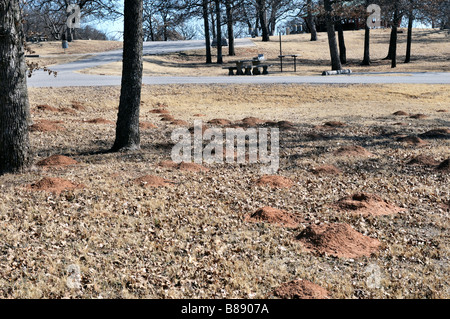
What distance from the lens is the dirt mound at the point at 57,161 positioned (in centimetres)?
795

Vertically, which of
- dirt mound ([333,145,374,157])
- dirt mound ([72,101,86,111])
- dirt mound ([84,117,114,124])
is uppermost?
dirt mound ([72,101,86,111])

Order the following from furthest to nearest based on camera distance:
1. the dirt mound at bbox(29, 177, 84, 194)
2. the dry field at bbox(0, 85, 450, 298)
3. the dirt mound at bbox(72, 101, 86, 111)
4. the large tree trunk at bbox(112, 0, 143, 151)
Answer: the dirt mound at bbox(72, 101, 86, 111)
the large tree trunk at bbox(112, 0, 143, 151)
the dirt mound at bbox(29, 177, 84, 194)
the dry field at bbox(0, 85, 450, 298)

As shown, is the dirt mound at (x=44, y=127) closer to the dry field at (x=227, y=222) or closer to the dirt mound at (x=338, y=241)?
the dry field at (x=227, y=222)

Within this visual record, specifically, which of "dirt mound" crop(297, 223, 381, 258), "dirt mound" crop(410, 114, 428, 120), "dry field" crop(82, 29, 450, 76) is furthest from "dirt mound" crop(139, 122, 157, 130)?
"dry field" crop(82, 29, 450, 76)

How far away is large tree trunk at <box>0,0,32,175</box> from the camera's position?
6.83m

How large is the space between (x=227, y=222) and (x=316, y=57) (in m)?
34.4

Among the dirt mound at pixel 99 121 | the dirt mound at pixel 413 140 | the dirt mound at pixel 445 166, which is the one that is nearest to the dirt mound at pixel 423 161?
the dirt mound at pixel 445 166

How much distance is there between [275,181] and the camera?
7297 mm

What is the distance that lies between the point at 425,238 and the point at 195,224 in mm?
2692

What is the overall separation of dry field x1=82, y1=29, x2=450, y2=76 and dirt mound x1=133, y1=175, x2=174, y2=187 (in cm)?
1965

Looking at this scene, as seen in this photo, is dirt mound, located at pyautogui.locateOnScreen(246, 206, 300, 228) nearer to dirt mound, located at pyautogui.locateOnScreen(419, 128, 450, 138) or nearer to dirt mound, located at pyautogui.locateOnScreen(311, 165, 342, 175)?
dirt mound, located at pyautogui.locateOnScreen(311, 165, 342, 175)

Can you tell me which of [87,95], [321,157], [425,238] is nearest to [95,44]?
[87,95]

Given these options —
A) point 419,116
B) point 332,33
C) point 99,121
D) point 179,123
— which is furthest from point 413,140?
point 332,33

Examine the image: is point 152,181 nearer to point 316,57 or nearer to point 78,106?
point 78,106
